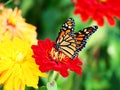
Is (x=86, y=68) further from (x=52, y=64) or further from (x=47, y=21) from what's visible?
(x=52, y=64)

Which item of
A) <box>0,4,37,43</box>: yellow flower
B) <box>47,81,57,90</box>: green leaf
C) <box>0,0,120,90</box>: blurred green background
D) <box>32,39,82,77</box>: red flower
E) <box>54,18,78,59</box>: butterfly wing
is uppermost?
<box>0,0,120,90</box>: blurred green background

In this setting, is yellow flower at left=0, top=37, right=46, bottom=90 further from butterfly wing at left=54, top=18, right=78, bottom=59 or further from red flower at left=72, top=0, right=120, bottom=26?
red flower at left=72, top=0, right=120, bottom=26

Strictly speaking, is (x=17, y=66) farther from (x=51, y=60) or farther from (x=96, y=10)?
(x=96, y=10)

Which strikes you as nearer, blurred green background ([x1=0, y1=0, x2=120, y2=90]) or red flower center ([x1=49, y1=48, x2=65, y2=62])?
red flower center ([x1=49, y1=48, x2=65, y2=62])

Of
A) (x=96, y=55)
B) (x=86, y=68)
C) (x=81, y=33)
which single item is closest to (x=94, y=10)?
(x=81, y=33)

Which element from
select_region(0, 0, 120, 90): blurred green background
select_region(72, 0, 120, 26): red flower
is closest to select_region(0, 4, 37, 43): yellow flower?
select_region(72, 0, 120, 26): red flower

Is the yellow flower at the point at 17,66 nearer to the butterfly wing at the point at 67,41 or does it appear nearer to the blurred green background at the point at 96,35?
the butterfly wing at the point at 67,41
